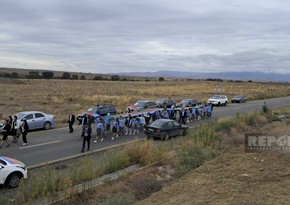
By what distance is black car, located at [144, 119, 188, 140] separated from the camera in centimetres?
2086

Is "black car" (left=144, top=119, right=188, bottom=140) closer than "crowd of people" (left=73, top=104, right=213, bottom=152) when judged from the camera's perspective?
No

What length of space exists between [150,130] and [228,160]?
29.2 feet

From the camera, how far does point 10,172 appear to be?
450 inches

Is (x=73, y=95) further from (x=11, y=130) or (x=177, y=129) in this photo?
(x=11, y=130)

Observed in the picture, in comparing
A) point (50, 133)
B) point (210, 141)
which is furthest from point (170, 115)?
point (210, 141)

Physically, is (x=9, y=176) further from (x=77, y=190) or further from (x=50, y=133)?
(x=50, y=133)

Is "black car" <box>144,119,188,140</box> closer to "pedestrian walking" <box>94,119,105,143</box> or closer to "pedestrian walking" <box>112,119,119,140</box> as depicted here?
"pedestrian walking" <box>112,119,119,140</box>

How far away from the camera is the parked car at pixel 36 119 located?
23.6m

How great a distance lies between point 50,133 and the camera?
76.3 feet

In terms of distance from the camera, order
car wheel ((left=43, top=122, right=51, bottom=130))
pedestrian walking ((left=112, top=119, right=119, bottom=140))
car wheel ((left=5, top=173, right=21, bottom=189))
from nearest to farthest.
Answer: car wheel ((left=5, top=173, right=21, bottom=189))
pedestrian walking ((left=112, top=119, right=119, bottom=140))
car wheel ((left=43, top=122, right=51, bottom=130))

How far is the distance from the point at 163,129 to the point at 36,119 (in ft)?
29.5

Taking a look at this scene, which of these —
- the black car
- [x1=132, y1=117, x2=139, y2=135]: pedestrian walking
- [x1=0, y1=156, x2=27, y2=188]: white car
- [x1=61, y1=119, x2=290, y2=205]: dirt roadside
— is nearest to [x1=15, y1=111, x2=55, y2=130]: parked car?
[x1=132, y1=117, x2=139, y2=135]: pedestrian walking

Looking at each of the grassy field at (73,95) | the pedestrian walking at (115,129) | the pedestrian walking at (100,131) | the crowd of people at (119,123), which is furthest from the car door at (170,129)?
the grassy field at (73,95)

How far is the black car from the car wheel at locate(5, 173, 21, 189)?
10.2 m
